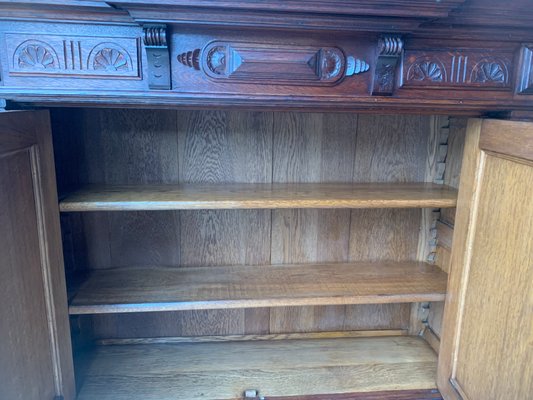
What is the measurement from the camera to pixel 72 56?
2.78 feet

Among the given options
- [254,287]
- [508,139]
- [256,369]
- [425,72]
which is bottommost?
[256,369]

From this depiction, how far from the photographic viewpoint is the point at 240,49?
88cm

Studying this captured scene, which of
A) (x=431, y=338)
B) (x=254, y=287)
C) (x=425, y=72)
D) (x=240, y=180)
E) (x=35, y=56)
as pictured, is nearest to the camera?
(x=35, y=56)

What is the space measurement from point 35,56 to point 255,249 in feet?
2.85

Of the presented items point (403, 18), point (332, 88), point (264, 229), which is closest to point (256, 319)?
point (264, 229)

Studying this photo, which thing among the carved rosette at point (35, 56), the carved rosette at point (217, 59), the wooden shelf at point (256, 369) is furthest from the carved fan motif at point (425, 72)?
the wooden shelf at point (256, 369)

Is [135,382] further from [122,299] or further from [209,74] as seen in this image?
[209,74]

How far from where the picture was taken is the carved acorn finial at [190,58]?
2.85 feet

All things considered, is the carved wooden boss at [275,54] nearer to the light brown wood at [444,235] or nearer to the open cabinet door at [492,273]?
the open cabinet door at [492,273]

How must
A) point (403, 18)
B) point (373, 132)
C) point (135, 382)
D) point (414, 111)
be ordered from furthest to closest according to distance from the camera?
point (373, 132), point (135, 382), point (414, 111), point (403, 18)

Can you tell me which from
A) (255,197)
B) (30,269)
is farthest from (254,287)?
(30,269)

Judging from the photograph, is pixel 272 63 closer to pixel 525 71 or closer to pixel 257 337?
pixel 525 71

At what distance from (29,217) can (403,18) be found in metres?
0.95

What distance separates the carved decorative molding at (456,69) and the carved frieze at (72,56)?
66 cm
